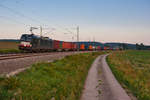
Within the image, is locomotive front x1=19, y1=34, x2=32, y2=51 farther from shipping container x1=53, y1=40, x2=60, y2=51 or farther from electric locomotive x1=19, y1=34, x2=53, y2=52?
shipping container x1=53, y1=40, x2=60, y2=51

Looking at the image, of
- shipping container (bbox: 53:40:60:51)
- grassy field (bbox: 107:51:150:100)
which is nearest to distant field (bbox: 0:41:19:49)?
shipping container (bbox: 53:40:60:51)

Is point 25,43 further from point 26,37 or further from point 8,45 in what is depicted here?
point 8,45

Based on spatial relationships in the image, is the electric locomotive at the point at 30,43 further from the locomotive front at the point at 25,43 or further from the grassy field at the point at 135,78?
the grassy field at the point at 135,78

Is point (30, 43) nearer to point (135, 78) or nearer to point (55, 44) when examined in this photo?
point (55, 44)

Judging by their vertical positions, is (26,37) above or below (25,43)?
above

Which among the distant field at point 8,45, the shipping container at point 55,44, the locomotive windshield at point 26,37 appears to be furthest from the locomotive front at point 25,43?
the shipping container at point 55,44

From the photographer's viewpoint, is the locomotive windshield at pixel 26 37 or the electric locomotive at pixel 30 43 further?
the locomotive windshield at pixel 26 37

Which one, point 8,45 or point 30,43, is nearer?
point 30,43

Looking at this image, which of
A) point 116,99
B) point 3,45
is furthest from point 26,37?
point 116,99

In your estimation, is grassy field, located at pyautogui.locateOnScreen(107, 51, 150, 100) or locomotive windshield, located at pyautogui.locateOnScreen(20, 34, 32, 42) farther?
locomotive windshield, located at pyautogui.locateOnScreen(20, 34, 32, 42)

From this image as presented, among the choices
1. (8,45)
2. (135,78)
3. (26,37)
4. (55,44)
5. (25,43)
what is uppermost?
(26,37)

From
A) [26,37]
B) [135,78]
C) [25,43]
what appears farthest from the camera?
[26,37]

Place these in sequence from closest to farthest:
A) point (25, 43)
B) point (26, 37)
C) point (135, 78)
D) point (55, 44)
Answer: point (135, 78) → point (25, 43) → point (26, 37) → point (55, 44)

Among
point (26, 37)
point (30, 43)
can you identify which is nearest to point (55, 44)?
point (30, 43)
